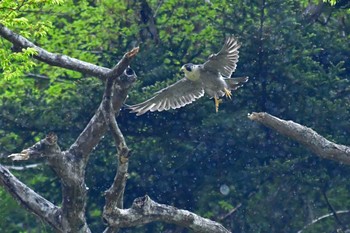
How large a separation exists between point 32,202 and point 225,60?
12.5ft

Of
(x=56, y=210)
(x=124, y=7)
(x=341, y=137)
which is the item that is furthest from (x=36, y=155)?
(x=124, y=7)

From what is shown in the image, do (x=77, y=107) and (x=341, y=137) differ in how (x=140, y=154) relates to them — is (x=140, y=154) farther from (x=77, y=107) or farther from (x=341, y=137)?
(x=341, y=137)

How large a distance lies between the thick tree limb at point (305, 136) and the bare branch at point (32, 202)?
2.95 m

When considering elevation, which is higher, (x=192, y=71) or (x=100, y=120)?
(x=100, y=120)

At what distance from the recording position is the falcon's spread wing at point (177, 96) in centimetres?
1492

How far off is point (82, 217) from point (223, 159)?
5631 mm

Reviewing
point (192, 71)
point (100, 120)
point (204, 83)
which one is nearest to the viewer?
point (100, 120)

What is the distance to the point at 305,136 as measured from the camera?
1273cm

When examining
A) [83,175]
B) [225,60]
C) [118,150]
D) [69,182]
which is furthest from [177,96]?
[118,150]

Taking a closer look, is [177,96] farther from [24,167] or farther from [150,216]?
[24,167]

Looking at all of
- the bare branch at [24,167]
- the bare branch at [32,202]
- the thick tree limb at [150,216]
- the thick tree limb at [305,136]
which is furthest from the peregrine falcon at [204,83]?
the bare branch at [24,167]

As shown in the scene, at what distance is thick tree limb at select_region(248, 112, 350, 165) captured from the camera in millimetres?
12164

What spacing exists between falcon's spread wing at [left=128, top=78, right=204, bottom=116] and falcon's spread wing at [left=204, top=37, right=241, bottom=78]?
1.60ft

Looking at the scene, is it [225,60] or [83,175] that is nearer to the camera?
[83,175]
